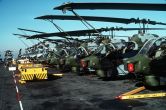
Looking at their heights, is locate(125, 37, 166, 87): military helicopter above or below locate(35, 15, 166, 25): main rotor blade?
below

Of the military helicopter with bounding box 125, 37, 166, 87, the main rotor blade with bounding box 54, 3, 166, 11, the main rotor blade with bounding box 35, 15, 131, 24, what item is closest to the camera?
the main rotor blade with bounding box 54, 3, 166, 11

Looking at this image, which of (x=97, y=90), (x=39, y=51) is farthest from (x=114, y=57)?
(x=39, y=51)

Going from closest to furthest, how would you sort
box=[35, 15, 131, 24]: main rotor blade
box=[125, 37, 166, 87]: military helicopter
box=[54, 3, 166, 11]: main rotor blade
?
box=[54, 3, 166, 11]: main rotor blade
box=[125, 37, 166, 87]: military helicopter
box=[35, 15, 131, 24]: main rotor blade

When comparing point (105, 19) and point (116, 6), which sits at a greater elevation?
point (105, 19)

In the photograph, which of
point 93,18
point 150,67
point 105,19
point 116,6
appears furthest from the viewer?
point 105,19

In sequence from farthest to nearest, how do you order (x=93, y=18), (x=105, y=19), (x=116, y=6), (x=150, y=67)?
(x=105, y=19), (x=93, y=18), (x=150, y=67), (x=116, y=6)

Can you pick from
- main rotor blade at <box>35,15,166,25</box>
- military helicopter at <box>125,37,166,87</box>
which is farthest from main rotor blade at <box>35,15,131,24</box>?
military helicopter at <box>125,37,166,87</box>

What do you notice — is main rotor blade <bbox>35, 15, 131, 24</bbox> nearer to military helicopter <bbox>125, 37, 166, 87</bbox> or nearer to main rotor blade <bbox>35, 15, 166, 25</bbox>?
main rotor blade <bbox>35, 15, 166, 25</bbox>

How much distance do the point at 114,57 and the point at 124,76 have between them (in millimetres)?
2037

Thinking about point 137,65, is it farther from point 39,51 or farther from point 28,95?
→ point 39,51

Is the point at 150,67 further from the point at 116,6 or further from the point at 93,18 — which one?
the point at 93,18

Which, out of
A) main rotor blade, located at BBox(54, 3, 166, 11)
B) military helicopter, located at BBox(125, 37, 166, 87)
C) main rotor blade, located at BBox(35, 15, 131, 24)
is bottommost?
military helicopter, located at BBox(125, 37, 166, 87)

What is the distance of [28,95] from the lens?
14.1m

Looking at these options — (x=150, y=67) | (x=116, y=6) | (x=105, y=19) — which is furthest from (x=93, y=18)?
(x=150, y=67)
